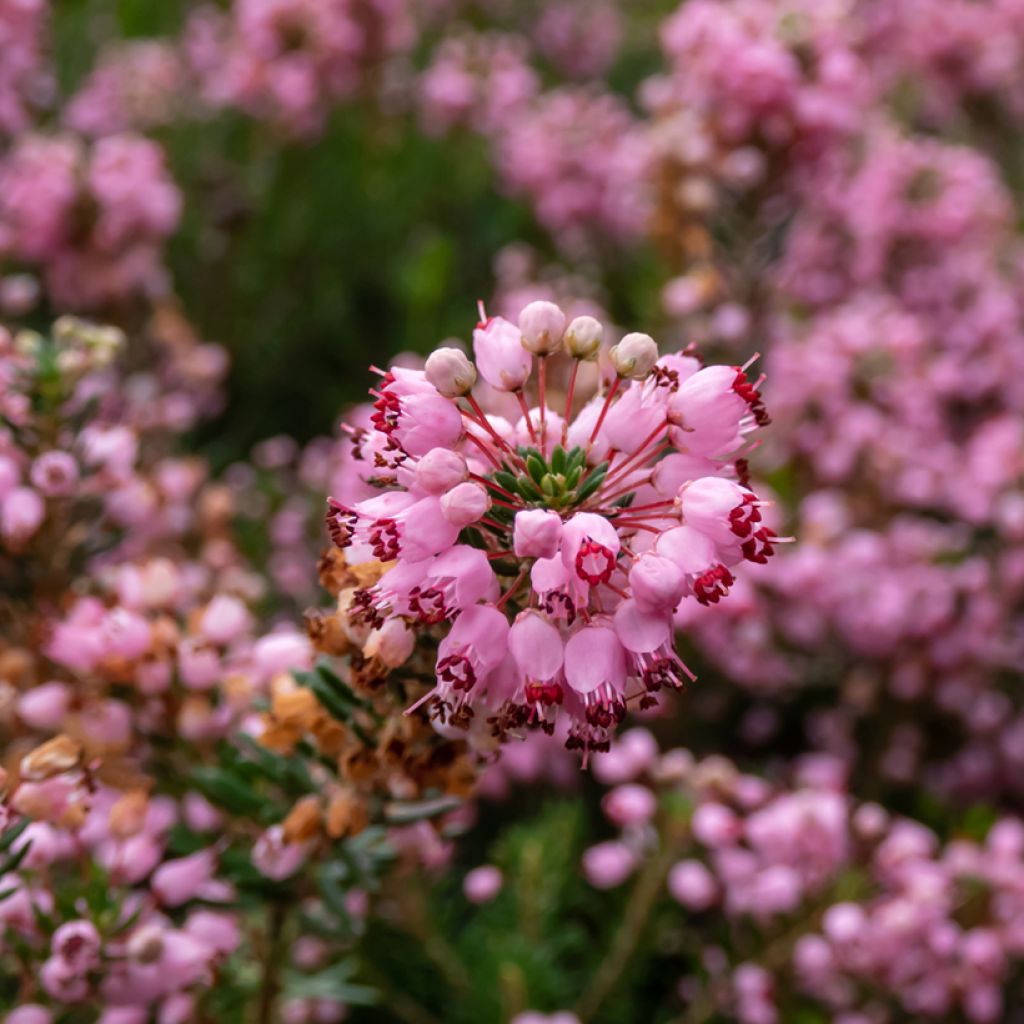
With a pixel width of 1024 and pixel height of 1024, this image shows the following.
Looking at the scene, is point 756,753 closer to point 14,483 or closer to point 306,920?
point 306,920

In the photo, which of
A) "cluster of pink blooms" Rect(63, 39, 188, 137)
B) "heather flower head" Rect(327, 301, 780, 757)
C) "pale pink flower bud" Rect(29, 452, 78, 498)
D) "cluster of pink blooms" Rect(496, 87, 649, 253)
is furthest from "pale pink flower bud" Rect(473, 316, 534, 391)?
"cluster of pink blooms" Rect(63, 39, 188, 137)

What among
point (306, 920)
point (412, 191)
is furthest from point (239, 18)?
point (306, 920)

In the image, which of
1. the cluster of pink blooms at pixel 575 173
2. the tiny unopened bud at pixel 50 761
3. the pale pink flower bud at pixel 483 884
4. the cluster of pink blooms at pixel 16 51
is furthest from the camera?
the cluster of pink blooms at pixel 575 173

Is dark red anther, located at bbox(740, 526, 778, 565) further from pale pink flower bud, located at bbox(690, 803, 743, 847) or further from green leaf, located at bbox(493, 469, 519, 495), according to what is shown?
pale pink flower bud, located at bbox(690, 803, 743, 847)

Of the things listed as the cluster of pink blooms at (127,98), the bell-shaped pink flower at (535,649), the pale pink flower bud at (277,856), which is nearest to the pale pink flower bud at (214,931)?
the pale pink flower bud at (277,856)

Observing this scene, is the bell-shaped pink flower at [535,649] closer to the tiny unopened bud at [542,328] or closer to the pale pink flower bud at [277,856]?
the tiny unopened bud at [542,328]

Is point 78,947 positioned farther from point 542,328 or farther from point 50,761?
point 542,328
